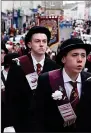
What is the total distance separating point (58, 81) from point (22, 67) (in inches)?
48.9

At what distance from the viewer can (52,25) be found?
36.0 ft

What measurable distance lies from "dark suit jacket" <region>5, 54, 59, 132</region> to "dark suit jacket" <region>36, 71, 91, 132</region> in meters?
0.57

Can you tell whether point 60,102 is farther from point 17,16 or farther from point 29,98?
point 17,16

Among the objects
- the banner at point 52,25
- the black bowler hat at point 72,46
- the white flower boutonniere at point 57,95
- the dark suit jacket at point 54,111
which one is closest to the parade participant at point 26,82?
the dark suit jacket at point 54,111

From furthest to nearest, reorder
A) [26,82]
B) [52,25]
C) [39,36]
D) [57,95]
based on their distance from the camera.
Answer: [52,25] → [39,36] → [26,82] → [57,95]

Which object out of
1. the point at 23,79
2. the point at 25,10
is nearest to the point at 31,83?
the point at 23,79

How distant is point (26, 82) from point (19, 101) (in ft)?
0.98

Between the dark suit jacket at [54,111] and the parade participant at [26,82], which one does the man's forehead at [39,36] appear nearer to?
the parade participant at [26,82]

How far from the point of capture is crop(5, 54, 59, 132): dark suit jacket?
15.0ft

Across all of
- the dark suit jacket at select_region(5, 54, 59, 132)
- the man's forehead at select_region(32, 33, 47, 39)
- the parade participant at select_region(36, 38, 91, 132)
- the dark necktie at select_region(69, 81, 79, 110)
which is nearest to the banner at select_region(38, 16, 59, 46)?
the man's forehead at select_region(32, 33, 47, 39)

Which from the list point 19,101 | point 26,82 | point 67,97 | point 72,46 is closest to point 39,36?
point 26,82

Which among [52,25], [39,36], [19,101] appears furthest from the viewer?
[52,25]

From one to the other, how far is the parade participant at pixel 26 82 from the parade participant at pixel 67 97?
0.57 metres

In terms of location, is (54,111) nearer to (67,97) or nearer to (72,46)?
(67,97)
